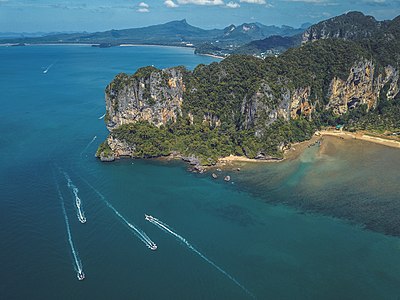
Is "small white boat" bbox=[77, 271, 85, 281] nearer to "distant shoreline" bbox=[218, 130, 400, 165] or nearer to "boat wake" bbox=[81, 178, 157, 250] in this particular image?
"boat wake" bbox=[81, 178, 157, 250]

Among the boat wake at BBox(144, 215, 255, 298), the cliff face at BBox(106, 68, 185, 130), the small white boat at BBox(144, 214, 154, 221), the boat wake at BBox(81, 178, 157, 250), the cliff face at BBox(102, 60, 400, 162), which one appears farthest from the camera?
the cliff face at BBox(106, 68, 185, 130)

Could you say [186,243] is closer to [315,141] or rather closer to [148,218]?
[148,218]

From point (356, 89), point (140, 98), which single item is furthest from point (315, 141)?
point (140, 98)

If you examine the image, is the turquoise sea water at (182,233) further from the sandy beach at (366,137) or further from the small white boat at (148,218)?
the sandy beach at (366,137)

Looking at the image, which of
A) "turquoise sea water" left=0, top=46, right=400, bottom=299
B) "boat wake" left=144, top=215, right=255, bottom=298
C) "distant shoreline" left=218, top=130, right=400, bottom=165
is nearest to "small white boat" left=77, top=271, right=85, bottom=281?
"turquoise sea water" left=0, top=46, right=400, bottom=299

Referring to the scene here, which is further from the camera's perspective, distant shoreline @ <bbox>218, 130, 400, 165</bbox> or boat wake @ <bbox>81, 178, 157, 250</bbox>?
distant shoreline @ <bbox>218, 130, 400, 165</bbox>

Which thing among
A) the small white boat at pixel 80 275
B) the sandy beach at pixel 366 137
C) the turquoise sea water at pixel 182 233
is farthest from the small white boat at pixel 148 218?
the sandy beach at pixel 366 137

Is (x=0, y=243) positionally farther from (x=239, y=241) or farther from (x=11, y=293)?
(x=239, y=241)

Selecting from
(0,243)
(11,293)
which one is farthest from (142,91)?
(11,293)
